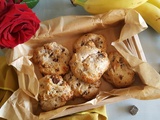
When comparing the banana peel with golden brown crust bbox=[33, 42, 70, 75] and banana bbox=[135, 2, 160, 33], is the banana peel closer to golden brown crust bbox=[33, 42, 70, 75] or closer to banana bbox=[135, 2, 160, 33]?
banana bbox=[135, 2, 160, 33]

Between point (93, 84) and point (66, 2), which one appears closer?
point (93, 84)

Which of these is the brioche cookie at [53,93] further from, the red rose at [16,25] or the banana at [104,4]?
the banana at [104,4]

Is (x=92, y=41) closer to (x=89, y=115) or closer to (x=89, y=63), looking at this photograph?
(x=89, y=63)

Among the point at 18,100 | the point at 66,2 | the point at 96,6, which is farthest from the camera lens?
the point at 66,2

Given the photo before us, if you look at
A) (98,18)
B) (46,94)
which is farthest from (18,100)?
(98,18)

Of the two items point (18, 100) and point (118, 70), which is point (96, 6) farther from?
point (18, 100)

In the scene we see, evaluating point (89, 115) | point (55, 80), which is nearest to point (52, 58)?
point (55, 80)

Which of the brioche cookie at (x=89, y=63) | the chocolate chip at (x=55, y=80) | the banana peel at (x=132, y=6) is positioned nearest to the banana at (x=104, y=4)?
the banana peel at (x=132, y=6)

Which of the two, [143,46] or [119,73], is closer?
[119,73]
